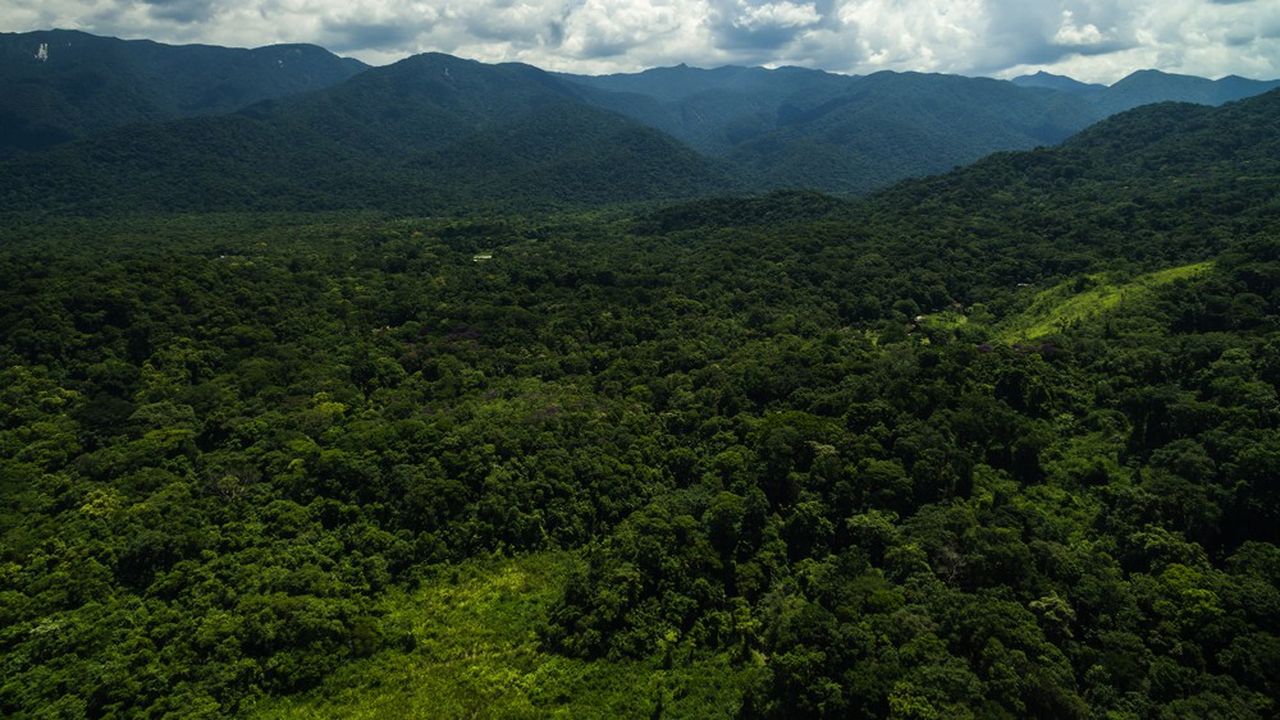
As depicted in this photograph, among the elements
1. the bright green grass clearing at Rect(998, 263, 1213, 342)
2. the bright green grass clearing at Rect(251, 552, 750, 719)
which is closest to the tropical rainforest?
the bright green grass clearing at Rect(251, 552, 750, 719)

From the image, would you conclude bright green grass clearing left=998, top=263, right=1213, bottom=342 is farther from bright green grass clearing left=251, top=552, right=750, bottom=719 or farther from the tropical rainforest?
bright green grass clearing left=251, top=552, right=750, bottom=719

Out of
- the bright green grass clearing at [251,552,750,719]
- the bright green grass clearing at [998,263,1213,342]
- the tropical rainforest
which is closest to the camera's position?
the tropical rainforest

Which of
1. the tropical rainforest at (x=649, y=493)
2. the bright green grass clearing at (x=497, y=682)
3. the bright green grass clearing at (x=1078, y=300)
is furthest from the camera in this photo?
the bright green grass clearing at (x=1078, y=300)

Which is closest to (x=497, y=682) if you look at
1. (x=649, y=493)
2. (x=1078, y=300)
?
(x=649, y=493)

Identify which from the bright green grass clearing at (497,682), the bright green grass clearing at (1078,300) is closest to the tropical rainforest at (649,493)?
the bright green grass clearing at (497,682)

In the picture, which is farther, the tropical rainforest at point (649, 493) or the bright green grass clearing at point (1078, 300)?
the bright green grass clearing at point (1078, 300)

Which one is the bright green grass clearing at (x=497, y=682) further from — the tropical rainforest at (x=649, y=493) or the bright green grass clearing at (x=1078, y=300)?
the bright green grass clearing at (x=1078, y=300)
